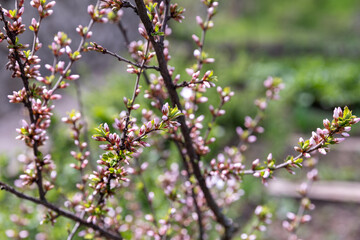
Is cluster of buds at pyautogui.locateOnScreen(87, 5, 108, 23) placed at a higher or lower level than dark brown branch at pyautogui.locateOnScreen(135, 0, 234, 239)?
higher

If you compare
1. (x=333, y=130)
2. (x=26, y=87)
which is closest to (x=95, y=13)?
(x=26, y=87)

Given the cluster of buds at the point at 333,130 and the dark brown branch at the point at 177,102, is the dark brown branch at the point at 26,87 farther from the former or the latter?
the cluster of buds at the point at 333,130

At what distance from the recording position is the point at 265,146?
4.47m

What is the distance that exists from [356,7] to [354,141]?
10166 millimetres

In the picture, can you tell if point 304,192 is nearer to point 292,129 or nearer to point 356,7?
point 292,129

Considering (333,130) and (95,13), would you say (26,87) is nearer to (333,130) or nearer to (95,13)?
(95,13)

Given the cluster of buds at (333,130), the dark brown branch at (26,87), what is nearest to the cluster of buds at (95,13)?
the dark brown branch at (26,87)

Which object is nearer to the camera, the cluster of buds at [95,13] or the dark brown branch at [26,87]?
the dark brown branch at [26,87]

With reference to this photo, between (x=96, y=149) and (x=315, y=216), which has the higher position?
(x=96, y=149)

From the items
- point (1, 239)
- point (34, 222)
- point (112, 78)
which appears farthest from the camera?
point (112, 78)

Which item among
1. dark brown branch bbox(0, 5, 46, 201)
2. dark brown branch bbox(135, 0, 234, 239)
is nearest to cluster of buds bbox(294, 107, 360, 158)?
dark brown branch bbox(135, 0, 234, 239)

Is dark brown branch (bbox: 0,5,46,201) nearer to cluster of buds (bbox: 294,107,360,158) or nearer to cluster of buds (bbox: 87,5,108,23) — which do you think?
cluster of buds (bbox: 87,5,108,23)

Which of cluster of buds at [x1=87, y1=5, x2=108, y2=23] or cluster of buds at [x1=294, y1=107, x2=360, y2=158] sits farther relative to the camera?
cluster of buds at [x1=87, y1=5, x2=108, y2=23]

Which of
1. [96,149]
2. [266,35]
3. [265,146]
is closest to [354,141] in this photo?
[265,146]
